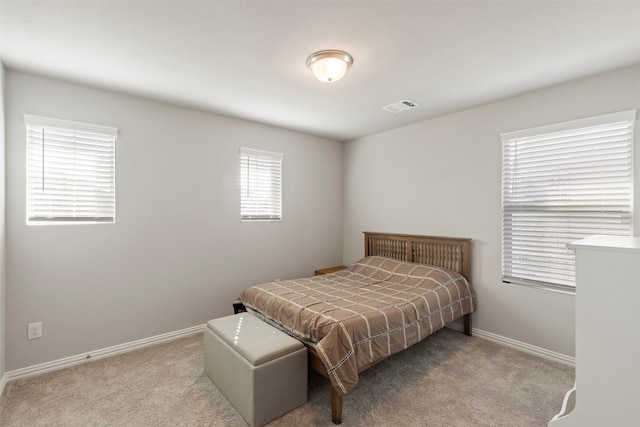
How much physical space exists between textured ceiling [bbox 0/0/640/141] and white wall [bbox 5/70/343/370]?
291 mm

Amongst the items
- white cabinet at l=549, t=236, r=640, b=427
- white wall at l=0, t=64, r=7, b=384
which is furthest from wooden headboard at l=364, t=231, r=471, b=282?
white wall at l=0, t=64, r=7, b=384

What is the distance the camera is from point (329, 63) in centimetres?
208

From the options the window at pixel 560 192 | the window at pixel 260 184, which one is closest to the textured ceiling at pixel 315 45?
the window at pixel 560 192

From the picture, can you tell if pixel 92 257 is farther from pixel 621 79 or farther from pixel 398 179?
pixel 621 79

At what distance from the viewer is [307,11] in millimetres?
1649

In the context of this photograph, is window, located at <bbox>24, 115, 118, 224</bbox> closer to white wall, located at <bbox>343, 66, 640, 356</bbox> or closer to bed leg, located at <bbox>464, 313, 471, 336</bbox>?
white wall, located at <bbox>343, 66, 640, 356</bbox>

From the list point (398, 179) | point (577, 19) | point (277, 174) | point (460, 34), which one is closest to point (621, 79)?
point (577, 19)

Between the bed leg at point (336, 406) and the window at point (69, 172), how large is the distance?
8.04ft

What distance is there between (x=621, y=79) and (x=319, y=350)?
10.2 feet

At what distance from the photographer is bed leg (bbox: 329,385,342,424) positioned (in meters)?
1.83

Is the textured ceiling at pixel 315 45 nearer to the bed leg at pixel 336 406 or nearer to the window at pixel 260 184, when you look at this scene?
the window at pixel 260 184

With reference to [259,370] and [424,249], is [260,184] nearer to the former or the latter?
[424,249]

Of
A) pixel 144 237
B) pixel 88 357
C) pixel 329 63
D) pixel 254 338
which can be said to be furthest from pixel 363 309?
pixel 88 357

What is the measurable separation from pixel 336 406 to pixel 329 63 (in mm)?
2273
